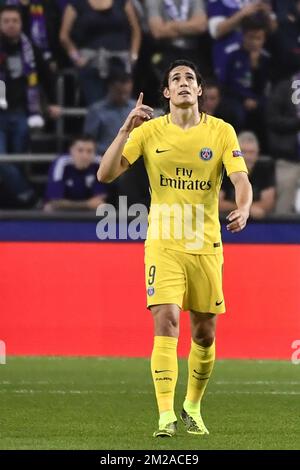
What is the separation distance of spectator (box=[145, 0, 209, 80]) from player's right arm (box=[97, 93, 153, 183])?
23.8 ft

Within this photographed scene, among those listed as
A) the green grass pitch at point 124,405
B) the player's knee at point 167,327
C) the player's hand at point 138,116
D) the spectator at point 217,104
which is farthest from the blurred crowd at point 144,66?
the player's knee at point 167,327

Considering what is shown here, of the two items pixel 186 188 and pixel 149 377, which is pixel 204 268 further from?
pixel 149 377

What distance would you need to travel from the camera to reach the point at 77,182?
13773mm

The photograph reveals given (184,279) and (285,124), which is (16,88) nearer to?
(285,124)

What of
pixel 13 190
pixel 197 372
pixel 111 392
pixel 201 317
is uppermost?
pixel 13 190

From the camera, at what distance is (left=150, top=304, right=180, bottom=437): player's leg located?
7.43 m

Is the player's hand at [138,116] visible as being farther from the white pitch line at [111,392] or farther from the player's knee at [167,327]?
the white pitch line at [111,392]

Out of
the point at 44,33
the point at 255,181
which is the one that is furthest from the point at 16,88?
the point at 255,181

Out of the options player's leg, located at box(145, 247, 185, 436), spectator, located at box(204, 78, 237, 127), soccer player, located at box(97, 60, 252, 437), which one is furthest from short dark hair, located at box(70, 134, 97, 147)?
player's leg, located at box(145, 247, 185, 436)

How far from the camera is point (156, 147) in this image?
7777mm

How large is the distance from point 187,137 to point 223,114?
648 centimetres

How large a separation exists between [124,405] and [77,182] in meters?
4.84

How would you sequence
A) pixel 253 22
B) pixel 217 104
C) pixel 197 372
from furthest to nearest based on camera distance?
pixel 253 22 → pixel 217 104 → pixel 197 372

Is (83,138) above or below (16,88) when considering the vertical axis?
below
